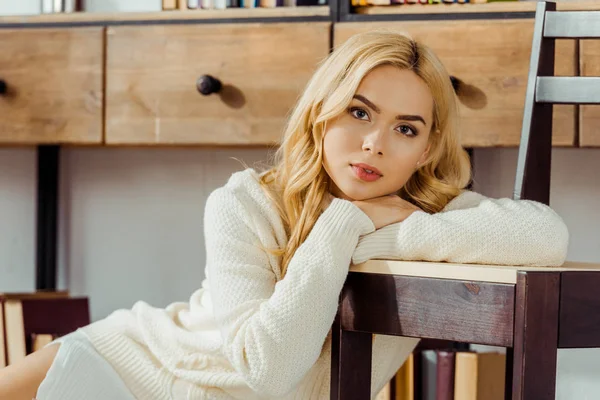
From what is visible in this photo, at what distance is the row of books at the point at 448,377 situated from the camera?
175 centimetres

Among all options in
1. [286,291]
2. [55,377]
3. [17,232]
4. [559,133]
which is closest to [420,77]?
[286,291]

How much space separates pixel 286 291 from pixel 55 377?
1.20 ft

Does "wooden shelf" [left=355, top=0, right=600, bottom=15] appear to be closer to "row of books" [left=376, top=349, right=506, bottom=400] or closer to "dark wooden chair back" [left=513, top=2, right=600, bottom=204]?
"dark wooden chair back" [left=513, top=2, right=600, bottom=204]

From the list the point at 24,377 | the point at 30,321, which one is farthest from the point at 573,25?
the point at 30,321

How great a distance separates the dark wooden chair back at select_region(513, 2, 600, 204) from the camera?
1.42 m

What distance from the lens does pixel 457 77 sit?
1.63m

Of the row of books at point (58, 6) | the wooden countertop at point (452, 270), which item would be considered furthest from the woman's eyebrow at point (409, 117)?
the row of books at point (58, 6)

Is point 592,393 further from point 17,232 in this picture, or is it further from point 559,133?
point 17,232

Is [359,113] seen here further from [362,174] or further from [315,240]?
[315,240]

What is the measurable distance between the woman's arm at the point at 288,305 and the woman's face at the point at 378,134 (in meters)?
0.09

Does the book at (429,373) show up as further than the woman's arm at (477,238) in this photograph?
Yes

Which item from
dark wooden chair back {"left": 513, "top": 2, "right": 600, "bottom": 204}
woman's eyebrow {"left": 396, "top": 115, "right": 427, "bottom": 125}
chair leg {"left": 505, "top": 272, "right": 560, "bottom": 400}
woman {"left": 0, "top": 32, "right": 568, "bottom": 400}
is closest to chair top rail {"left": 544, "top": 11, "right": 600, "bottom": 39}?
dark wooden chair back {"left": 513, "top": 2, "right": 600, "bottom": 204}

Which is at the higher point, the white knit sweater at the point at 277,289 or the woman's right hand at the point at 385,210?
the woman's right hand at the point at 385,210

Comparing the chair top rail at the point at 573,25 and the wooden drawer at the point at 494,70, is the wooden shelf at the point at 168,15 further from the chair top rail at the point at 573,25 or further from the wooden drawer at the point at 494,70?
the chair top rail at the point at 573,25
